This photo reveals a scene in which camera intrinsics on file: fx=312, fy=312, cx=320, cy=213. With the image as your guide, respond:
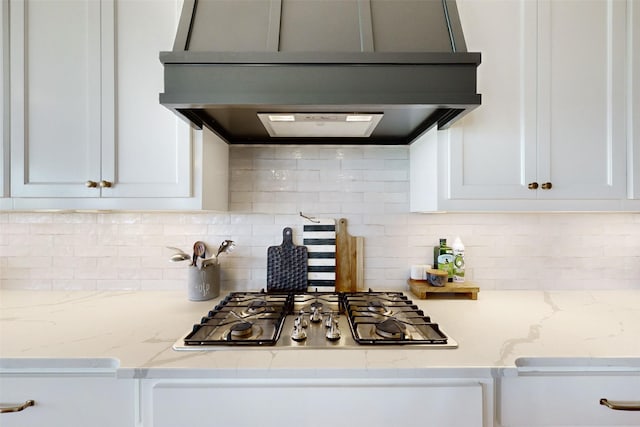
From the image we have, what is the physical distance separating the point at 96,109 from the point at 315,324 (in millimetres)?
1221

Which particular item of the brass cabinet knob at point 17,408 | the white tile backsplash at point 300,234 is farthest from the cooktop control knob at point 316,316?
the brass cabinet knob at point 17,408

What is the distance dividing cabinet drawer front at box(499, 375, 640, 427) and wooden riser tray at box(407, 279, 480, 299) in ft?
1.84

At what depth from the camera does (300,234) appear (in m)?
Answer: 1.65

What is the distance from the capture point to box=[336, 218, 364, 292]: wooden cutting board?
5.38 feet

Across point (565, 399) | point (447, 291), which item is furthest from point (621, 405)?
point (447, 291)

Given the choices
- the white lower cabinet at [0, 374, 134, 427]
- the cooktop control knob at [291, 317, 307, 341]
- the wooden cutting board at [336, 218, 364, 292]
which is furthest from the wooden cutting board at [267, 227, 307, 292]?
the white lower cabinet at [0, 374, 134, 427]

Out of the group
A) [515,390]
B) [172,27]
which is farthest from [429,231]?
[172,27]

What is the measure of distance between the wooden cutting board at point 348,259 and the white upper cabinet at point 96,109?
757 mm

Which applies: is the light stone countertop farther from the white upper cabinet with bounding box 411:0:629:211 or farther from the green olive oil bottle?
the white upper cabinet with bounding box 411:0:629:211

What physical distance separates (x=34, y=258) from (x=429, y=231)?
2.06 m

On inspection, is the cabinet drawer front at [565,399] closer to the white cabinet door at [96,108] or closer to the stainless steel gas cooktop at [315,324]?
the stainless steel gas cooktop at [315,324]

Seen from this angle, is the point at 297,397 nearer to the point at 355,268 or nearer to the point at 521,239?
Result: the point at 355,268

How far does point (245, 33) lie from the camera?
3.56ft

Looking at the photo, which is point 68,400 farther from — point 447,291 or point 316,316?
point 447,291
